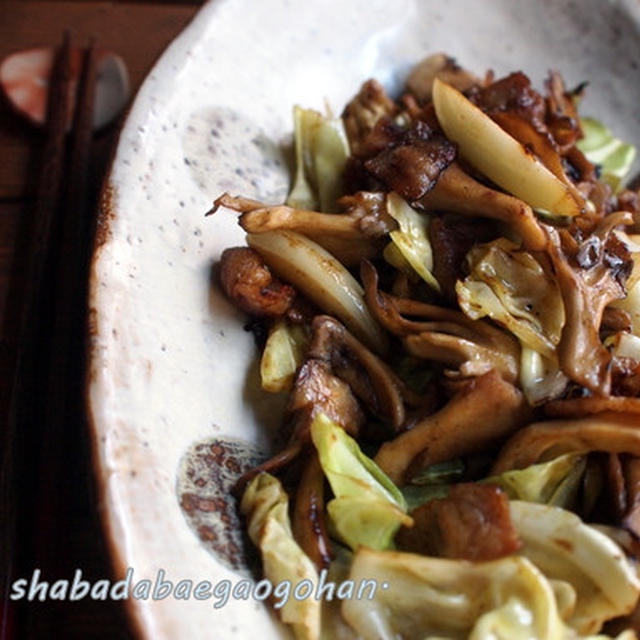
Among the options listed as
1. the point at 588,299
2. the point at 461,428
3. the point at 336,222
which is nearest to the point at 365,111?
the point at 336,222

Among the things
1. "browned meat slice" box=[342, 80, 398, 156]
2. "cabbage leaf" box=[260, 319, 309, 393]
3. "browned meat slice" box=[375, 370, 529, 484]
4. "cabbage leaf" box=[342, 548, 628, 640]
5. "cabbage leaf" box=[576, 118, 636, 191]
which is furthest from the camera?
"cabbage leaf" box=[576, 118, 636, 191]

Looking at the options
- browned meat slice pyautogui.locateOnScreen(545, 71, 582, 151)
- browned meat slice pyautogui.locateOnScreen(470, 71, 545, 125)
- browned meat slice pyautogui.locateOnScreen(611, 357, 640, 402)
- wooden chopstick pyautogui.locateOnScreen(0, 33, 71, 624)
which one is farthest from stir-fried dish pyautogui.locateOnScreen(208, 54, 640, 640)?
wooden chopstick pyautogui.locateOnScreen(0, 33, 71, 624)

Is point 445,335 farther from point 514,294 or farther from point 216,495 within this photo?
point 216,495

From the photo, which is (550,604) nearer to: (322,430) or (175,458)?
(322,430)

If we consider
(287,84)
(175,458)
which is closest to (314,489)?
(175,458)

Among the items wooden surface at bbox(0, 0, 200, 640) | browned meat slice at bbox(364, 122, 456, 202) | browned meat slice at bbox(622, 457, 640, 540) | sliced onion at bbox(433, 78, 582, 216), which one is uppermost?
sliced onion at bbox(433, 78, 582, 216)

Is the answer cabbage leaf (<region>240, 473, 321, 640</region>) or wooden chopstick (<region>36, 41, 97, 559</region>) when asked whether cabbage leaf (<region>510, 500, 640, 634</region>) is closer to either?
cabbage leaf (<region>240, 473, 321, 640</region>)

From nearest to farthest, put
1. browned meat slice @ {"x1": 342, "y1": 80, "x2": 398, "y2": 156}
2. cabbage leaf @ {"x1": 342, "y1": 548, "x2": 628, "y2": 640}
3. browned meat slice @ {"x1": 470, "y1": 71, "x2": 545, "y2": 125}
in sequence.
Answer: cabbage leaf @ {"x1": 342, "y1": 548, "x2": 628, "y2": 640}
browned meat slice @ {"x1": 470, "y1": 71, "x2": 545, "y2": 125}
browned meat slice @ {"x1": 342, "y1": 80, "x2": 398, "y2": 156}
